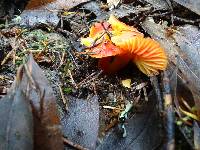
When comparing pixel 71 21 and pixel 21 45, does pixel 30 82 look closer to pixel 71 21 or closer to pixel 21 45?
pixel 21 45

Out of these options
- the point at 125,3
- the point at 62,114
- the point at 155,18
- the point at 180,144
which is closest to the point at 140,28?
the point at 155,18

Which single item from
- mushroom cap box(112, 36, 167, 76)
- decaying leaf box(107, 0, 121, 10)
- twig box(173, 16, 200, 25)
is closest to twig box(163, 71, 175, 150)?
mushroom cap box(112, 36, 167, 76)

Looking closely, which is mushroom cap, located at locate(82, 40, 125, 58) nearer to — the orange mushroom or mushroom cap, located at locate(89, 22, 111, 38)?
the orange mushroom

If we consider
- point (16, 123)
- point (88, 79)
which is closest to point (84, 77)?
point (88, 79)

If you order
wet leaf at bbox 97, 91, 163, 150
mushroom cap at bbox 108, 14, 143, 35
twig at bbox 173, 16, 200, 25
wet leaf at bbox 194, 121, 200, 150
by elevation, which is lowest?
wet leaf at bbox 97, 91, 163, 150

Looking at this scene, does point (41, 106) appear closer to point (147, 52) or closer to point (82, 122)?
point (82, 122)

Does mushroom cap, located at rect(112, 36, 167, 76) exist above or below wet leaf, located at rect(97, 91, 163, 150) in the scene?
above
